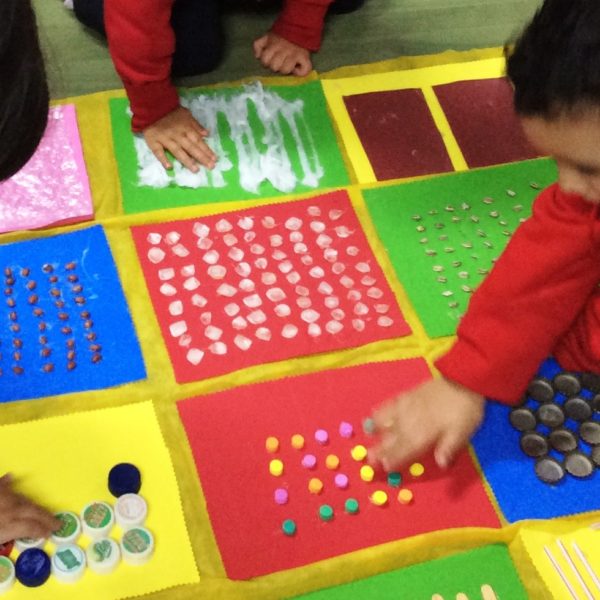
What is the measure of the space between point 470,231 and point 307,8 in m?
0.52

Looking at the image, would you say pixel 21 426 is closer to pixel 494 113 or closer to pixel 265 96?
pixel 265 96

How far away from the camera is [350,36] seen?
156 centimetres

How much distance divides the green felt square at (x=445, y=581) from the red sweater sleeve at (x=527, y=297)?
0.60 feet

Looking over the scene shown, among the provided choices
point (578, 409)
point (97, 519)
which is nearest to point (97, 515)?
point (97, 519)

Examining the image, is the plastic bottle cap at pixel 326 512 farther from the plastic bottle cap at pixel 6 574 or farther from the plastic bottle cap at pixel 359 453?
the plastic bottle cap at pixel 6 574

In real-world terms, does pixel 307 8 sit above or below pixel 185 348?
above

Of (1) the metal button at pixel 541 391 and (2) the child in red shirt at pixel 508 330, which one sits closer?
(2) the child in red shirt at pixel 508 330

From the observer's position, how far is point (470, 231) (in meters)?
1.24

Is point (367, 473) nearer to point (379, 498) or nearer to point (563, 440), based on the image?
point (379, 498)

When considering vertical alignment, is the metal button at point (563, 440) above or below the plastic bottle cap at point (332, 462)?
above

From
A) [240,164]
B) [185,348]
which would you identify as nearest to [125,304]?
[185,348]

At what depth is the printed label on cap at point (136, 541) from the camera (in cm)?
90

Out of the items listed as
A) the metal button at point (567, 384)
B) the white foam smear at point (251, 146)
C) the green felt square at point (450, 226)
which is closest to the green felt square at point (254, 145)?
the white foam smear at point (251, 146)

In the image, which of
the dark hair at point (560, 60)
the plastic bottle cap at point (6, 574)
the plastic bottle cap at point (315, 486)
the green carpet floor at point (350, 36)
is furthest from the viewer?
the green carpet floor at point (350, 36)
